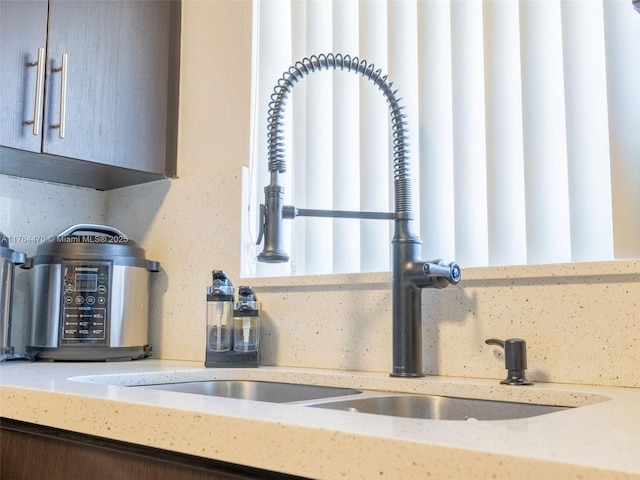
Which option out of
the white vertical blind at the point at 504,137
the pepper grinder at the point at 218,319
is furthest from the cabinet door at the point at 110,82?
the white vertical blind at the point at 504,137

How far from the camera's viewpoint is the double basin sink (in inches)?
38.5

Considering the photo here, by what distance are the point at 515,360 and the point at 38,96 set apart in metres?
1.06

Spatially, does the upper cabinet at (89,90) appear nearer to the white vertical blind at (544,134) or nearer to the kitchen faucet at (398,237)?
the kitchen faucet at (398,237)

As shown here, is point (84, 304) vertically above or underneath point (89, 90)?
underneath

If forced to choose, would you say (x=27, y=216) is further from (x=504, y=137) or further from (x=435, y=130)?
(x=504, y=137)

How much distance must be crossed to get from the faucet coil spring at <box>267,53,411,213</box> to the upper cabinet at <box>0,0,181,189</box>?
1.65 ft

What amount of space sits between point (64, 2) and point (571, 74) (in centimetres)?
105

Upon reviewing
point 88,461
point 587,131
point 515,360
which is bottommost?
point 88,461

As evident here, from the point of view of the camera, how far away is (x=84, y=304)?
1500 mm

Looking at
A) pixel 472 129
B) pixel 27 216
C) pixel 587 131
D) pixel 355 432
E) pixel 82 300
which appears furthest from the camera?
pixel 27 216

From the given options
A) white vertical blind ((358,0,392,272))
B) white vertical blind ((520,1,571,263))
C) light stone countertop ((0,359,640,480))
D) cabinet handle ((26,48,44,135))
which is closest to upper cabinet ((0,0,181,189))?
cabinet handle ((26,48,44,135))

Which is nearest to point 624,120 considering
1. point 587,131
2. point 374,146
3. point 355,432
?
point 587,131

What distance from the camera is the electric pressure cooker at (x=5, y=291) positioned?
143 cm

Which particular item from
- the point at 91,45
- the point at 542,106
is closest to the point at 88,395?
the point at 542,106
